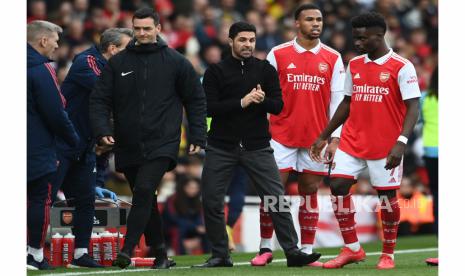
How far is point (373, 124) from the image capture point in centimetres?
1062

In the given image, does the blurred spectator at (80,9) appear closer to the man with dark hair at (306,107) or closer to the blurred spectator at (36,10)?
the blurred spectator at (36,10)

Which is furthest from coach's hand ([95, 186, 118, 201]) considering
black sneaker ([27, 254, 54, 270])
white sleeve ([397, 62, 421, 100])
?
white sleeve ([397, 62, 421, 100])

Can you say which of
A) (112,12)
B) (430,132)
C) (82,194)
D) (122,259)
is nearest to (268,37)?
(112,12)

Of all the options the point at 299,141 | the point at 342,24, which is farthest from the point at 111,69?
the point at 342,24

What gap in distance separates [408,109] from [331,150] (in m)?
1.25

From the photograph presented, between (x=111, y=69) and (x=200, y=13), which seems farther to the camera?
(x=200, y=13)

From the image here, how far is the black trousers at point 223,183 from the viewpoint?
10.7m

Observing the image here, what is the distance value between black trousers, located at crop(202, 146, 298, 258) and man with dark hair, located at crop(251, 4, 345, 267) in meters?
0.69

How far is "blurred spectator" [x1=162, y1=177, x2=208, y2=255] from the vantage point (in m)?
15.6

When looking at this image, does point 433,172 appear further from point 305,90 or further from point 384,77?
point 384,77

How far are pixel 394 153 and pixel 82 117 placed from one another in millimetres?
2831

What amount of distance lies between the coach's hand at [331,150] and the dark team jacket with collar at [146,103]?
62.8 inches
